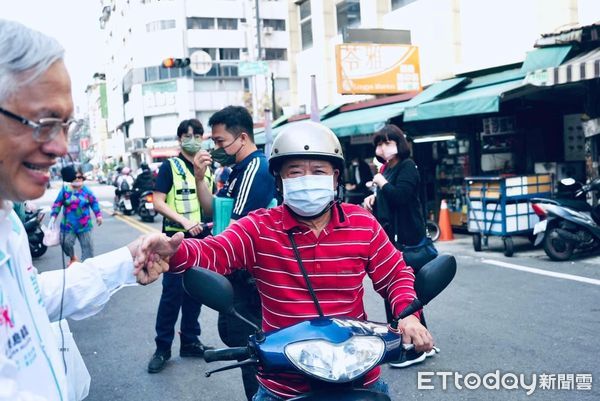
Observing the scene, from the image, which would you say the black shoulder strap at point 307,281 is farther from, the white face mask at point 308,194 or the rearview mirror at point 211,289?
the rearview mirror at point 211,289

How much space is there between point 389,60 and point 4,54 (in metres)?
13.7

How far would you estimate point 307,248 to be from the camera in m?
2.50

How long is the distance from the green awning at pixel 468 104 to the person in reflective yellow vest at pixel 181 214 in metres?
6.26

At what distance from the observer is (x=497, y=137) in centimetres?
1273

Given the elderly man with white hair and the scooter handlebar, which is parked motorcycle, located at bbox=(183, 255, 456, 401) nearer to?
the scooter handlebar

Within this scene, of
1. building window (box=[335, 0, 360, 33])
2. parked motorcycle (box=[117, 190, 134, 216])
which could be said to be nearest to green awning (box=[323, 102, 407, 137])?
building window (box=[335, 0, 360, 33])

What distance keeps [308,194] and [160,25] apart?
2280 inches

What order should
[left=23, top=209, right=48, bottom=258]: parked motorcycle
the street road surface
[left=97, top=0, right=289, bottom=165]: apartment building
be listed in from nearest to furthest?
1. the street road surface
2. [left=23, top=209, right=48, bottom=258]: parked motorcycle
3. [left=97, top=0, right=289, bottom=165]: apartment building

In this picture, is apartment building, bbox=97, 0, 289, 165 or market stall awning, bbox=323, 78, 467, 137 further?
apartment building, bbox=97, 0, 289, 165

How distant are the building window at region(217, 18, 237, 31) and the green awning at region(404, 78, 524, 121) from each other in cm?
4798

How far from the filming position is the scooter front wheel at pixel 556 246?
924 centimetres

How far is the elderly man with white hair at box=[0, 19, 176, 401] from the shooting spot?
1.40 meters

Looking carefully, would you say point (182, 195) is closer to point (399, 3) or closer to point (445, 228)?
point (445, 228)

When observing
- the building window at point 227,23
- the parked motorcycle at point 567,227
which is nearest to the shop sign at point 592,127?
the parked motorcycle at point 567,227
